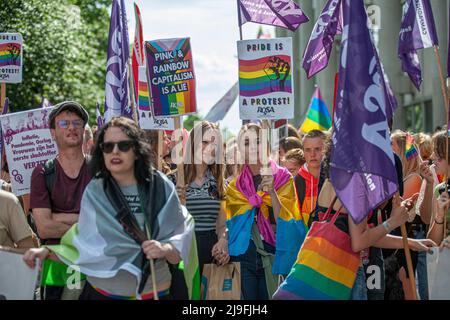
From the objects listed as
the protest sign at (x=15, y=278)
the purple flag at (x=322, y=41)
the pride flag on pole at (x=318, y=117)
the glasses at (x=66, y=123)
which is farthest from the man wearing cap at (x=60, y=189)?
the pride flag on pole at (x=318, y=117)

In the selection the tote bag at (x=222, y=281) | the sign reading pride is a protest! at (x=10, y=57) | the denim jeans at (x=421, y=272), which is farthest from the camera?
the sign reading pride is a protest! at (x=10, y=57)

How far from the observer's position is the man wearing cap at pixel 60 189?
6.96 metres

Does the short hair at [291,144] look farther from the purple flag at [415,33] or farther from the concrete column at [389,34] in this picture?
the concrete column at [389,34]

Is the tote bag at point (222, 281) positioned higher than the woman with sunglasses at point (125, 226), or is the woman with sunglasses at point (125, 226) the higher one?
the woman with sunglasses at point (125, 226)

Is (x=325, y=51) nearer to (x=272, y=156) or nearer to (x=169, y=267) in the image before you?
(x=272, y=156)

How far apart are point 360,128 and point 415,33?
152 inches

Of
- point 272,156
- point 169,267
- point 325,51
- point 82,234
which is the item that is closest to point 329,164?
point 169,267

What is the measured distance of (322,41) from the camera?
1101 cm

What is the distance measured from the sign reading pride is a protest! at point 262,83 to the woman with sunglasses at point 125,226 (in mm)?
4188

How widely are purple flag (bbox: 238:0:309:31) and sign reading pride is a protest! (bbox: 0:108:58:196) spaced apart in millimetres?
3449

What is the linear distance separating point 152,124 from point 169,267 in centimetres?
543

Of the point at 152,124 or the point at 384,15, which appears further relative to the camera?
the point at 384,15

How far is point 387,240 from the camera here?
676 cm

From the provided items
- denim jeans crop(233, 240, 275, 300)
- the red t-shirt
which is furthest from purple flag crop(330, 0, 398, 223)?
denim jeans crop(233, 240, 275, 300)
